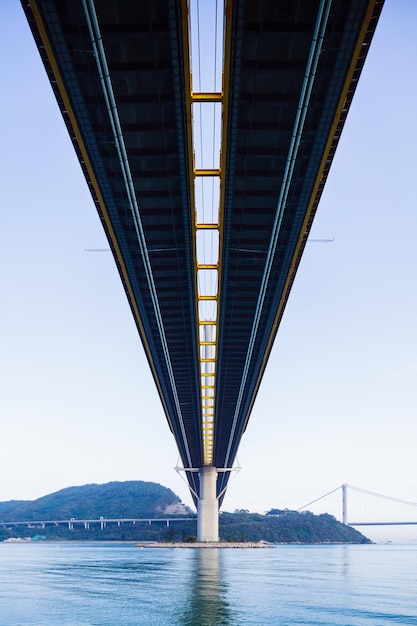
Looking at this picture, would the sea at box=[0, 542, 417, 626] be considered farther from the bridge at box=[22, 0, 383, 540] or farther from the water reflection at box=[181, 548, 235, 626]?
the bridge at box=[22, 0, 383, 540]

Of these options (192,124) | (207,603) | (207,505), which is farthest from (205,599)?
(207,505)

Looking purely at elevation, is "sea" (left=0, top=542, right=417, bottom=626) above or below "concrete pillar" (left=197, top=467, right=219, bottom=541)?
below

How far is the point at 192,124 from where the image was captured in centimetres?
2458

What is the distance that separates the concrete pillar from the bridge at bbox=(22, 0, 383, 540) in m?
61.8

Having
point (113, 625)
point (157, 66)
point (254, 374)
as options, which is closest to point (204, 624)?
point (113, 625)

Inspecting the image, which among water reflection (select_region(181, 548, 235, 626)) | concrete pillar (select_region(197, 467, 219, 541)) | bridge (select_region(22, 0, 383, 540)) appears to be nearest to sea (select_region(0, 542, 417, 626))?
water reflection (select_region(181, 548, 235, 626))

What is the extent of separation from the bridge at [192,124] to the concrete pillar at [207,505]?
61.8 meters

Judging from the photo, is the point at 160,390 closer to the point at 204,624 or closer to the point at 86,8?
the point at 204,624

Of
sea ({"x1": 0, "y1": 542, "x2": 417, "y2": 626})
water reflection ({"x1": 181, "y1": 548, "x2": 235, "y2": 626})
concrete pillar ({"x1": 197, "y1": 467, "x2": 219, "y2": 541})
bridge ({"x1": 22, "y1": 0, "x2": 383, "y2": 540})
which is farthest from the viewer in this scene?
concrete pillar ({"x1": 197, "y1": 467, "x2": 219, "y2": 541})

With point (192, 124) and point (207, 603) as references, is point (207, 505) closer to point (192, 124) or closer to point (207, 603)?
point (207, 603)

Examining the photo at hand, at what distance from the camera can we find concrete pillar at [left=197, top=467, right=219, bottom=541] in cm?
10025

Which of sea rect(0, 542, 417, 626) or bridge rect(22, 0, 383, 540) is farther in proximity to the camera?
sea rect(0, 542, 417, 626)

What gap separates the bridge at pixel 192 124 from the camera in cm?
1992

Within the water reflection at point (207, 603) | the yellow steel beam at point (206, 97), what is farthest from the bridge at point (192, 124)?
the water reflection at point (207, 603)
